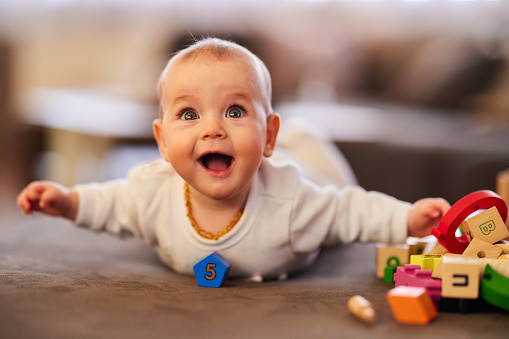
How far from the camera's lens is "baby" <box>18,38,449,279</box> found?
2.98 ft

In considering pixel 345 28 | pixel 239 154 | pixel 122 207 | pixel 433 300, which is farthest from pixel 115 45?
pixel 433 300

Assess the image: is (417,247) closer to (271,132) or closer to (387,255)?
(387,255)

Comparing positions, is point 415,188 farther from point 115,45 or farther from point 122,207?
point 115,45

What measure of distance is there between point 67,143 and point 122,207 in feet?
6.10

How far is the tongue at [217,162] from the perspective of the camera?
3.06 feet

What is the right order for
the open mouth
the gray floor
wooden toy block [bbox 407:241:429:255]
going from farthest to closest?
1. wooden toy block [bbox 407:241:429:255]
2. the open mouth
3. the gray floor

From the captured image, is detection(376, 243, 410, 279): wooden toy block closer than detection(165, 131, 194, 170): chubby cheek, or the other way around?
detection(165, 131, 194, 170): chubby cheek

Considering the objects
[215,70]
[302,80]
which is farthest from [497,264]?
[302,80]

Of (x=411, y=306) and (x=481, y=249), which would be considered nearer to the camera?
(x=411, y=306)

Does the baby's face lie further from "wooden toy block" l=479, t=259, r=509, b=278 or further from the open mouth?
"wooden toy block" l=479, t=259, r=509, b=278

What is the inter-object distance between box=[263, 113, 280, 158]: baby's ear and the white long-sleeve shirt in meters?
0.06

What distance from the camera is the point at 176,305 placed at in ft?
2.53

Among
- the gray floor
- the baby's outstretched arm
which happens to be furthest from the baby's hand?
the baby's outstretched arm

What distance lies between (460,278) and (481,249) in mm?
117
